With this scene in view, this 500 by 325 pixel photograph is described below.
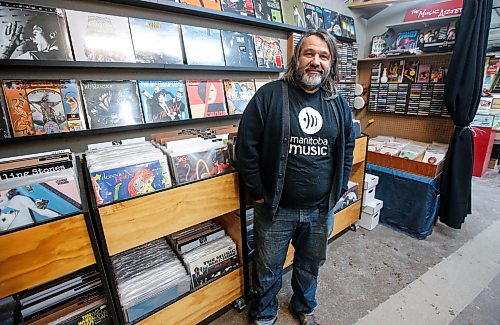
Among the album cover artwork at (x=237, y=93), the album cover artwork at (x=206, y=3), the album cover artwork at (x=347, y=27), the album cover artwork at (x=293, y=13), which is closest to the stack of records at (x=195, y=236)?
the album cover artwork at (x=237, y=93)

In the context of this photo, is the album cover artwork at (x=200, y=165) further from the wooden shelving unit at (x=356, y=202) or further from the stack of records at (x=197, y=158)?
the wooden shelving unit at (x=356, y=202)

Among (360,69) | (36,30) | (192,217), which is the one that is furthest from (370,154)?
(36,30)

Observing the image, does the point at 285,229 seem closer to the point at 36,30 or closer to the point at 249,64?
the point at 249,64

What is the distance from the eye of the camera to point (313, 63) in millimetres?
1143

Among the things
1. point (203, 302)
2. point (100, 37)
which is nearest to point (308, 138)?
point (203, 302)

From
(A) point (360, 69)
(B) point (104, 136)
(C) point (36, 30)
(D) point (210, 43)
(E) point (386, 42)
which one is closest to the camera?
(C) point (36, 30)

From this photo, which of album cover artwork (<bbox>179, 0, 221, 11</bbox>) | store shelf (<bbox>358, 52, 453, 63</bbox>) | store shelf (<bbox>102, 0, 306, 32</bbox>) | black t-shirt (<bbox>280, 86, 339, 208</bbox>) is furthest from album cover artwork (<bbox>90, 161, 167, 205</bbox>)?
Answer: store shelf (<bbox>358, 52, 453, 63</bbox>)

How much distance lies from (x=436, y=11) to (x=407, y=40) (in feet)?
1.04

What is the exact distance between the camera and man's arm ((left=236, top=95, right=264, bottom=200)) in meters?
1.15

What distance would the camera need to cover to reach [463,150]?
2.12m

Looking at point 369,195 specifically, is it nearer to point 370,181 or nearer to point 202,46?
point 370,181

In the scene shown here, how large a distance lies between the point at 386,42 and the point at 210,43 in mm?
2164

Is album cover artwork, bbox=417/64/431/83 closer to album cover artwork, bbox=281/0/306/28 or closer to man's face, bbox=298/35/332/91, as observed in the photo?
album cover artwork, bbox=281/0/306/28

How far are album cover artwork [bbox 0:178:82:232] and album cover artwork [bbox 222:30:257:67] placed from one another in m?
1.26
